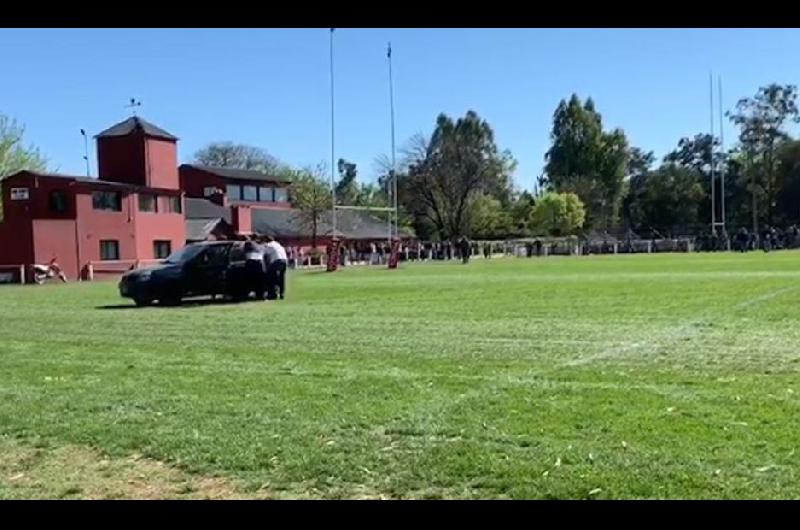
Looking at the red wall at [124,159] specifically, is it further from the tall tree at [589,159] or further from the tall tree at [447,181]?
the tall tree at [589,159]

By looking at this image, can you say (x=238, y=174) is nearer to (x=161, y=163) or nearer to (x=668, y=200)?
(x=161, y=163)

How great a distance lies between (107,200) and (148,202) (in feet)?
13.0

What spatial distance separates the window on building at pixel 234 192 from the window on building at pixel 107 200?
26.9 metres

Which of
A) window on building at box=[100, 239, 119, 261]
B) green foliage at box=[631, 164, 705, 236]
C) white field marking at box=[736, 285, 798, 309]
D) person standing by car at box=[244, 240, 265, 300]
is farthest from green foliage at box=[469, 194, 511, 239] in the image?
white field marking at box=[736, 285, 798, 309]

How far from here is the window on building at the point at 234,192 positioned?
263 ft

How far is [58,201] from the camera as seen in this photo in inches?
1940

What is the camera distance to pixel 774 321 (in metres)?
14.0

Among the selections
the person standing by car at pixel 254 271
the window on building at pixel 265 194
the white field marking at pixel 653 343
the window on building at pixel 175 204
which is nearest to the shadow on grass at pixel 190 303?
the person standing by car at pixel 254 271

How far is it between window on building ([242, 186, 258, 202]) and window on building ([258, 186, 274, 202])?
1.61 feet

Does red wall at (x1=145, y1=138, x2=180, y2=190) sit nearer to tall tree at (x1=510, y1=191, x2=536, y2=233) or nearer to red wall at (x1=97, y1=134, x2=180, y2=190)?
red wall at (x1=97, y1=134, x2=180, y2=190)

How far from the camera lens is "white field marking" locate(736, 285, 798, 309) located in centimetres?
1730

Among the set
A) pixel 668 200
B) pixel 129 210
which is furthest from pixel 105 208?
pixel 668 200
